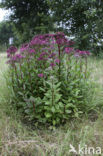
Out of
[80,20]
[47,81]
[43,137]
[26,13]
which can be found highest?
[26,13]

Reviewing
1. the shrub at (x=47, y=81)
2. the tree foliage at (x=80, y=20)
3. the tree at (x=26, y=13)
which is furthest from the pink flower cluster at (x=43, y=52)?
the tree at (x=26, y=13)

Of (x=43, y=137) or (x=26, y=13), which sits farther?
(x=26, y=13)

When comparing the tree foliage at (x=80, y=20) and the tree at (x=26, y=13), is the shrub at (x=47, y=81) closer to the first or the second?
the tree foliage at (x=80, y=20)

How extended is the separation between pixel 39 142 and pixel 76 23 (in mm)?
6227

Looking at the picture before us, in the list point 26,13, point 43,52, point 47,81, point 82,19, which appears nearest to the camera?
point 47,81

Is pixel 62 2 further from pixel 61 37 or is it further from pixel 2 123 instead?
pixel 2 123

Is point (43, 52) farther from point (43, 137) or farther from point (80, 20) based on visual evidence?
point (80, 20)

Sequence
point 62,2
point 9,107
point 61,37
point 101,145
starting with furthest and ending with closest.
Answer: point 62,2 < point 9,107 < point 61,37 < point 101,145

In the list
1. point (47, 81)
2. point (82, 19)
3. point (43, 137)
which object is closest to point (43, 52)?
point (47, 81)

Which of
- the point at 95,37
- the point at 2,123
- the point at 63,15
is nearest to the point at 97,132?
the point at 2,123

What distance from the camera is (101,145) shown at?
149cm

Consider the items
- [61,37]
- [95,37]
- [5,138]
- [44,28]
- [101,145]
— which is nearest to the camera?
[101,145]

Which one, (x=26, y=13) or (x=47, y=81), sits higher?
(x=26, y=13)

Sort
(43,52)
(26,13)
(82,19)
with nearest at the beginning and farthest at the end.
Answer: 1. (43,52)
2. (82,19)
3. (26,13)
